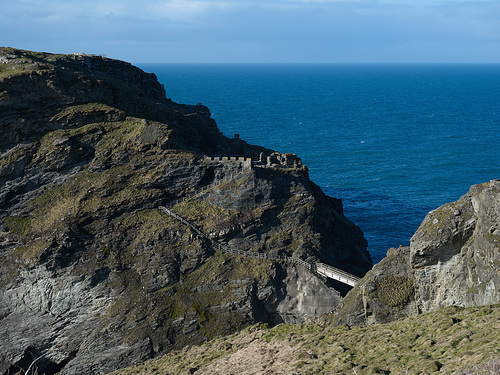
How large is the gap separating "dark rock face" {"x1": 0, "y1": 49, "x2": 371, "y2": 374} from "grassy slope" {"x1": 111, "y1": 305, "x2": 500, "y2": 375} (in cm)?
1122

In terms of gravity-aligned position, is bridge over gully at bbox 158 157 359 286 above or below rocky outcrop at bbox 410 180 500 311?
below

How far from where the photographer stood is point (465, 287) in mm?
48406

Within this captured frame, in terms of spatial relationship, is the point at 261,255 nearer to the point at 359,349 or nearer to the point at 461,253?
the point at 461,253

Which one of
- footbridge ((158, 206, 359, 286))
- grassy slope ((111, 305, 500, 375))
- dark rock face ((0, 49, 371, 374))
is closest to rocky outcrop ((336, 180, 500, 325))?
grassy slope ((111, 305, 500, 375))

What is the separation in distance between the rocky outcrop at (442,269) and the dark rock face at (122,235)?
546 inches

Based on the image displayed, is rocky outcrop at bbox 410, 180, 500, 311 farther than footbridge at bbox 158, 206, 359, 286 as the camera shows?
No

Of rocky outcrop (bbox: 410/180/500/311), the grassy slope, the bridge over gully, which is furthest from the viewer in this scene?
the bridge over gully

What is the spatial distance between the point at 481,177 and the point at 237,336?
97.6 metres

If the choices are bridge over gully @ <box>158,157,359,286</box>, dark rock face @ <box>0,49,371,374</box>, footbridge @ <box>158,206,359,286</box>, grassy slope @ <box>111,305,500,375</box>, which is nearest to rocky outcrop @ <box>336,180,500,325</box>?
grassy slope @ <box>111,305,500,375</box>

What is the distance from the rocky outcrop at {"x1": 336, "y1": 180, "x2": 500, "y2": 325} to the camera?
45.1m

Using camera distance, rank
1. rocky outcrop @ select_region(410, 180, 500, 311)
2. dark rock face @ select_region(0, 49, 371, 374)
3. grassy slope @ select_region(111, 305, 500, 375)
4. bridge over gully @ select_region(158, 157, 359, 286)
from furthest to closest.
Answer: bridge over gully @ select_region(158, 157, 359, 286) → dark rock face @ select_region(0, 49, 371, 374) → rocky outcrop @ select_region(410, 180, 500, 311) → grassy slope @ select_region(111, 305, 500, 375)

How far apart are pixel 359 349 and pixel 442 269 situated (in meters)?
14.1

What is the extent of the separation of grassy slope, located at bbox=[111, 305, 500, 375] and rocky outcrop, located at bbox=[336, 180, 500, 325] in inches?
133

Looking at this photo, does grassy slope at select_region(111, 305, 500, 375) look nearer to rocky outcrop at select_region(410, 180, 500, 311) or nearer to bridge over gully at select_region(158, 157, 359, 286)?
rocky outcrop at select_region(410, 180, 500, 311)
